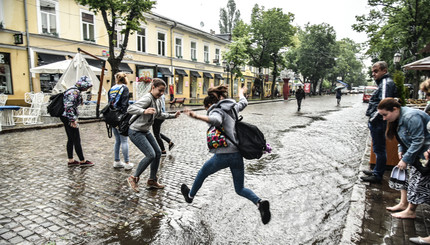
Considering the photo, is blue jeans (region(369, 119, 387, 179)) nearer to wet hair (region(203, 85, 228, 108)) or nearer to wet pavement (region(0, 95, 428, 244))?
wet pavement (region(0, 95, 428, 244))

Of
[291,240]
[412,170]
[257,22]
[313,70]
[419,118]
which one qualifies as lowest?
[291,240]

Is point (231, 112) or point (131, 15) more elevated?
point (131, 15)

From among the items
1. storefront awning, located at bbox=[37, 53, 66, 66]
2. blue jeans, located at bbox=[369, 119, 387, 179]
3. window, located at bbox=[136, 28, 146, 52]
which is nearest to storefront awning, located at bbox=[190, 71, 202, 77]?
window, located at bbox=[136, 28, 146, 52]

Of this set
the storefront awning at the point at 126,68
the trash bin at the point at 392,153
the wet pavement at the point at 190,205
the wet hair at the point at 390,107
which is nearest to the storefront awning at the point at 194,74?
the storefront awning at the point at 126,68

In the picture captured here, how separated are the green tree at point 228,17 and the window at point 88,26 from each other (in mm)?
48602

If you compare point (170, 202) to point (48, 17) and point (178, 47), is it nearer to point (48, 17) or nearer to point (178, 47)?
point (48, 17)

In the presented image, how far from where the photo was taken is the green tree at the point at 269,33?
35.9 meters

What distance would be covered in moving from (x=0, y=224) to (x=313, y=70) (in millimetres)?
53075

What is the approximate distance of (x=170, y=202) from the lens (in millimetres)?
4090

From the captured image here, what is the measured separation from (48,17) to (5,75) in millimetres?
4785

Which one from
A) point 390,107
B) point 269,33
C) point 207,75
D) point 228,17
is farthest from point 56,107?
point 228,17

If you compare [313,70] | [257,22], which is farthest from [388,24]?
[313,70]

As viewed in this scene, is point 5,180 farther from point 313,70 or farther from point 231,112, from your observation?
point 313,70

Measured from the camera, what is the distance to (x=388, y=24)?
21844 mm
